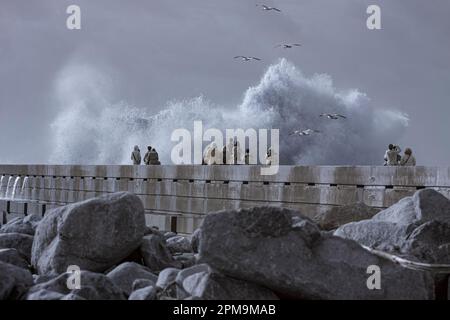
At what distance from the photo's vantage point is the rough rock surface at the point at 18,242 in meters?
9.48

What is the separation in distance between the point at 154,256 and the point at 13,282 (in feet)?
6.97

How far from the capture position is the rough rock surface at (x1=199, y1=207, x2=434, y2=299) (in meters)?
6.07

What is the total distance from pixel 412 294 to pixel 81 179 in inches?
798

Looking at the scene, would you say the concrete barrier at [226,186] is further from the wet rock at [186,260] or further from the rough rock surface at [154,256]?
the rough rock surface at [154,256]

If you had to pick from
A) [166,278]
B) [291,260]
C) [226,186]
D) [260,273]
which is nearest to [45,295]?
[166,278]

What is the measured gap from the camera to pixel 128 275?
7.28m

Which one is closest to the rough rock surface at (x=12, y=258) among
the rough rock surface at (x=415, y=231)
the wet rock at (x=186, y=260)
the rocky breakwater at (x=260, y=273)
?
the wet rock at (x=186, y=260)

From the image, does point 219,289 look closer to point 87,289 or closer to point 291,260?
point 291,260
